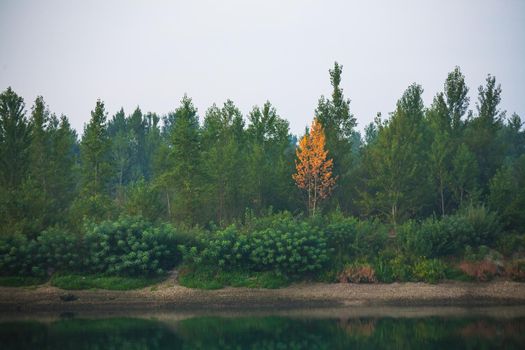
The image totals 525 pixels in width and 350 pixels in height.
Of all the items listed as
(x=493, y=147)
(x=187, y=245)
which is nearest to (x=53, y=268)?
(x=187, y=245)

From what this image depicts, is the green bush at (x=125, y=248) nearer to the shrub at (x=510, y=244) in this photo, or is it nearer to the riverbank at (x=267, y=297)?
the riverbank at (x=267, y=297)

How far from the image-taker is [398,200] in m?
44.8

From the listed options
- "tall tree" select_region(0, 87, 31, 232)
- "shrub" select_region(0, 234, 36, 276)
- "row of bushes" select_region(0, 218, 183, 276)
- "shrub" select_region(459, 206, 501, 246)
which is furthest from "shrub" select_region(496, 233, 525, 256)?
"tall tree" select_region(0, 87, 31, 232)

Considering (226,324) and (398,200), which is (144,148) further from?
(226,324)

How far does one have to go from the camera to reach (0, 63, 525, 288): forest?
36.0m

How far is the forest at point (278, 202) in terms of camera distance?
3603cm

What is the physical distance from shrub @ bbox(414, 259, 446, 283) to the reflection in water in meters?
7.12

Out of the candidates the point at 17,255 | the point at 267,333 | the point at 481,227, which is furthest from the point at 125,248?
the point at 481,227

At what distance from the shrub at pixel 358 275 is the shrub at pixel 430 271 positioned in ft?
9.68

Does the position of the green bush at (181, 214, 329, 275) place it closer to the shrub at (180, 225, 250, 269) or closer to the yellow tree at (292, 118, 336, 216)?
the shrub at (180, 225, 250, 269)

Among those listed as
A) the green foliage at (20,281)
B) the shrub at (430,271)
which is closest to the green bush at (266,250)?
the shrub at (430,271)

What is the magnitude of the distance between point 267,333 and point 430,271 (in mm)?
14670

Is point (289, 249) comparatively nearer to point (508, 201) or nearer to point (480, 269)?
point (480, 269)

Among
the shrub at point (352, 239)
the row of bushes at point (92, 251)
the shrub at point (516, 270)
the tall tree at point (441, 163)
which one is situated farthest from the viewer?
the tall tree at point (441, 163)
